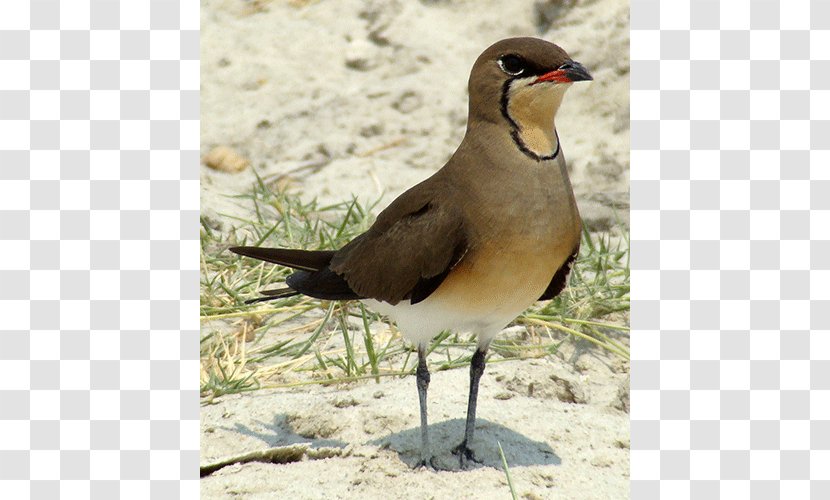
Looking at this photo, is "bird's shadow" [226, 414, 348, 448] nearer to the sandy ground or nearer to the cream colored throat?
the sandy ground

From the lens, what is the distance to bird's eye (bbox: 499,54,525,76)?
3418 mm

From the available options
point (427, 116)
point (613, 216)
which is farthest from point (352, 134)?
point (613, 216)

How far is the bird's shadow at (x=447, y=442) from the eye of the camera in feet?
11.7

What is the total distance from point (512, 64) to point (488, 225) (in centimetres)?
53

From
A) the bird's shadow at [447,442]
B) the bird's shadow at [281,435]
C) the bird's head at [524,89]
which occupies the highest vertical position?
the bird's head at [524,89]

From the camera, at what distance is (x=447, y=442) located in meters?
3.72

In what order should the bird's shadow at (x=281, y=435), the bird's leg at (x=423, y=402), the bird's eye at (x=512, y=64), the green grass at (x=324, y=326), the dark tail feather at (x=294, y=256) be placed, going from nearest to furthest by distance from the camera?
the bird's eye at (x=512, y=64), the bird's leg at (x=423, y=402), the bird's shadow at (x=281, y=435), the dark tail feather at (x=294, y=256), the green grass at (x=324, y=326)

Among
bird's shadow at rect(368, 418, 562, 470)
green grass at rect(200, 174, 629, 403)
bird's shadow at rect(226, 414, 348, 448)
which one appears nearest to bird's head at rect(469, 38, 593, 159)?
bird's shadow at rect(368, 418, 562, 470)

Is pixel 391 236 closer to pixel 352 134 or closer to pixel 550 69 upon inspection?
pixel 550 69

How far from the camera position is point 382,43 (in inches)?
292

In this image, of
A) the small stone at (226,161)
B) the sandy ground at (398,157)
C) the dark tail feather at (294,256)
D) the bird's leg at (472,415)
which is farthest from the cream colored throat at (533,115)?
the small stone at (226,161)

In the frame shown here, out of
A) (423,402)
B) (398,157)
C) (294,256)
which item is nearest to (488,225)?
(423,402)

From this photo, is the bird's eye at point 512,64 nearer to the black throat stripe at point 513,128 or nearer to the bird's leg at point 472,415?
the black throat stripe at point 513,128

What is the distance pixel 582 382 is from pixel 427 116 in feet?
9.85
